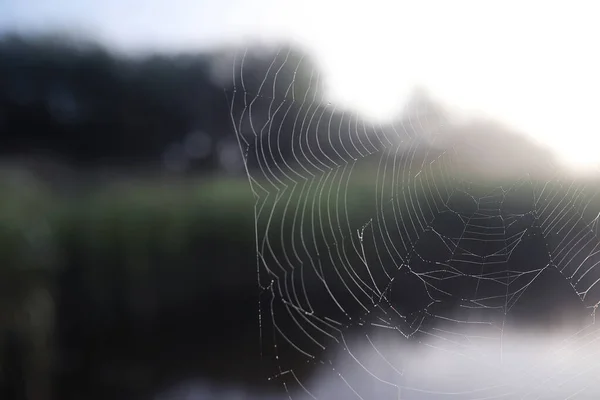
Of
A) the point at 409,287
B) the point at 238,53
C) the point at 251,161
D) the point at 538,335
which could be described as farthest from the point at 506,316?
the point at 238,53

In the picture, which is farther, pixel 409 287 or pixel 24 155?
pixel 24 155

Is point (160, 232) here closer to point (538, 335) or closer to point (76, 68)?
point (76, 68)

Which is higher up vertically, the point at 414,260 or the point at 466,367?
the point at 414,260

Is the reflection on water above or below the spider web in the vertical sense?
below

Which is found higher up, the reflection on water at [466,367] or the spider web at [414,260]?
the spider web at [414,260]
